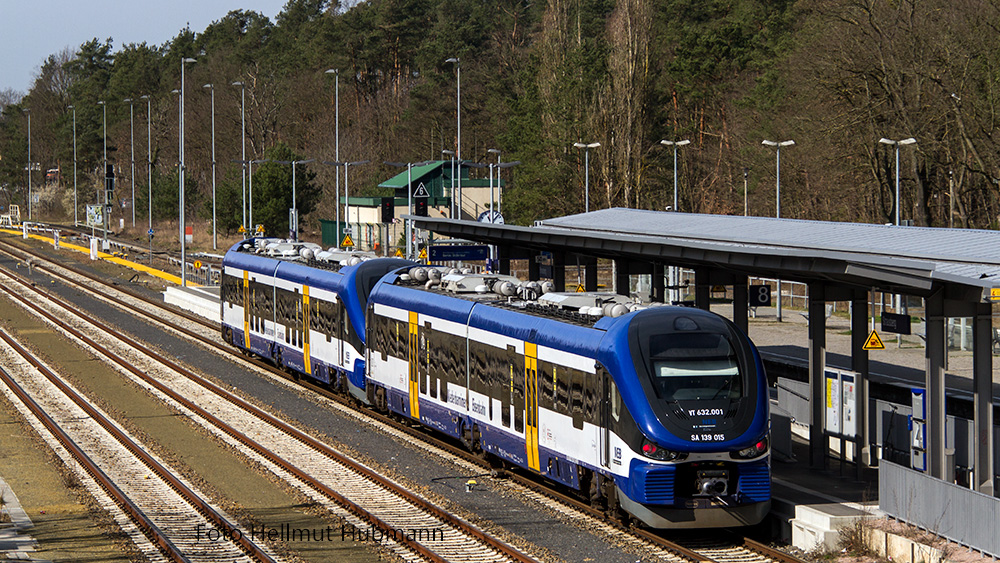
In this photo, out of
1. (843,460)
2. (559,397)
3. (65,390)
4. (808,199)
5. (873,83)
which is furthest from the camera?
(808,199)

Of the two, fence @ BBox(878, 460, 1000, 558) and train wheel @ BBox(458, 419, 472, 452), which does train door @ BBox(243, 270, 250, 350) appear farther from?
fence @ BBox(878, 460, 1000, 558)

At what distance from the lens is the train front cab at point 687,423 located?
15711 millimetres

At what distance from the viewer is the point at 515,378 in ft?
64.2

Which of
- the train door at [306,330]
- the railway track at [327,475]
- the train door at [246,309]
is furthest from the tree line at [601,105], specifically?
the railway track at [327,475]

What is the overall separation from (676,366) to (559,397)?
2444 mm

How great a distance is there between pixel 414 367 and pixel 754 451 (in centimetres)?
941

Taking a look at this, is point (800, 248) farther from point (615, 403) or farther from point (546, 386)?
point (615, 403)

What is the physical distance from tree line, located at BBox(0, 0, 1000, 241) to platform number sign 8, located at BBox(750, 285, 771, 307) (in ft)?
73.7

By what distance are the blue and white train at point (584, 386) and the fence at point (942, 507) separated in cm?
149

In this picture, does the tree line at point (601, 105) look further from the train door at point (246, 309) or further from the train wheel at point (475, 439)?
the train wheel at point (475, 439)

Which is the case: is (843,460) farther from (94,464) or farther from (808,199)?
(808,199)

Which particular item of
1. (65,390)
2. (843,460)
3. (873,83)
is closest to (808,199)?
(873,83)

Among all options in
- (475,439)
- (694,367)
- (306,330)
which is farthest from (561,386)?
(306,330)

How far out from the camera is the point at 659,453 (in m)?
15.7
